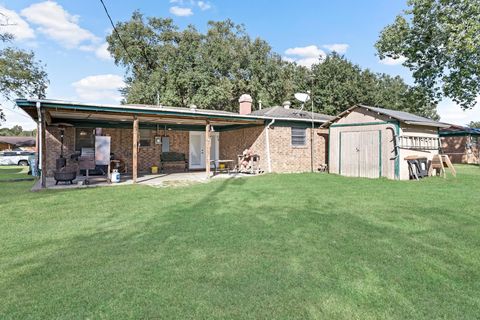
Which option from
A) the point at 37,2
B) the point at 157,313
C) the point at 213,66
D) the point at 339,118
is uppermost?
the point at 213,66

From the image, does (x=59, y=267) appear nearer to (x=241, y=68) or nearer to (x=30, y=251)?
(x=30, y=251)

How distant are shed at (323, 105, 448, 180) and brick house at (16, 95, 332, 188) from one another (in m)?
1.24

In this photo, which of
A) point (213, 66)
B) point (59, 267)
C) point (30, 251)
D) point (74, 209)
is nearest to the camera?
point (59, 267)

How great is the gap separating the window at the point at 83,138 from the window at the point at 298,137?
8691mm

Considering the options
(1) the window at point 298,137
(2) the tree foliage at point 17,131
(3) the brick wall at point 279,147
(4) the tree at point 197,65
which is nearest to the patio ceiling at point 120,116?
(3) the brick wall at point 279,147

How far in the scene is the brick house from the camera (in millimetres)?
11758

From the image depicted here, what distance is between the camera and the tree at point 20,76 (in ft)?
74.0

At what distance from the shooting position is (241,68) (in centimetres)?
2695

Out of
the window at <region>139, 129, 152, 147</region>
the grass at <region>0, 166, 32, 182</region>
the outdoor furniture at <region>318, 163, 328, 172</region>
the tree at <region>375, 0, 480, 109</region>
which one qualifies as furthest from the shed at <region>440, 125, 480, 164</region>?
the grass at <region>0, 166, 32, 182</region>

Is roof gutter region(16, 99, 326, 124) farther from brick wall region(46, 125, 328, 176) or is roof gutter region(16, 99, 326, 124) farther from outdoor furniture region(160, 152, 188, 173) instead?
outdoor furniture region(160, 152, 188, 173)

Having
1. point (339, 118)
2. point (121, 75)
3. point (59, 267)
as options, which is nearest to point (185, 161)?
point (339, 118)

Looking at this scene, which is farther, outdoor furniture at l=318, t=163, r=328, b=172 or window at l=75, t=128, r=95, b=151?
outdoor furniture at l=318, t=163, r=328, b=172

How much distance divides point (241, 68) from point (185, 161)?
15.3m

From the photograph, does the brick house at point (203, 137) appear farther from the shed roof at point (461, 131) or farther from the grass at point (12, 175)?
the shed roof at point (461, 131)
